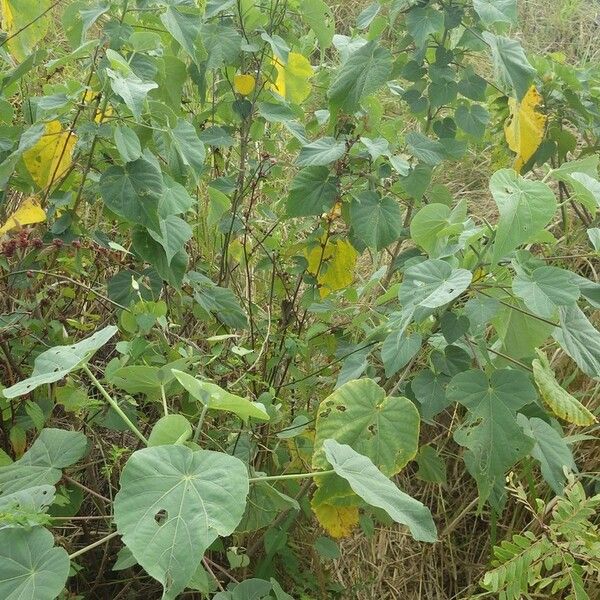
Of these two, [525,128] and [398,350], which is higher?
[398,350]

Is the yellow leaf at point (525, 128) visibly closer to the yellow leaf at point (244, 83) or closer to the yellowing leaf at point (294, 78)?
the yellowing leaf at point (294, 78)

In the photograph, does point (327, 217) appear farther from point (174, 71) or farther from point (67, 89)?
point (67, 89)

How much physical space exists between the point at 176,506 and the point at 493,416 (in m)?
0.56

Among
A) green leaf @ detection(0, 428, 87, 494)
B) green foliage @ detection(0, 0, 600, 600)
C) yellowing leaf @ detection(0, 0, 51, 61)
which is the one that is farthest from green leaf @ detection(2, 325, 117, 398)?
yellowing leaf @ detection(0, 0, 51, 61)

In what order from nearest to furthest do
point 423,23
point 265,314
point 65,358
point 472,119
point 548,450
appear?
point 65,358 < point 548,450 < point 423,23 < point 472,119 < point 265,314

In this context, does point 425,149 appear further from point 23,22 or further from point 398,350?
point 23,22

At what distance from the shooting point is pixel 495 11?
1.48 meters

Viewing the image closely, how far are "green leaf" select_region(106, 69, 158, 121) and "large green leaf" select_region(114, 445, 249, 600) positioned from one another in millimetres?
513

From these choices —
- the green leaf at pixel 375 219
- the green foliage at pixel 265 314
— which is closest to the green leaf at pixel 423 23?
the green foliage at pixel 265 314

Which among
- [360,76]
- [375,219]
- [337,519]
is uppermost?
[360,76]

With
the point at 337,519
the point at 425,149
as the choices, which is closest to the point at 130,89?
the point at 425,149

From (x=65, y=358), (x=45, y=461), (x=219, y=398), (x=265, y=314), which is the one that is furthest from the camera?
(x=265, y=314)

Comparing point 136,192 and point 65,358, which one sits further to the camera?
point 136,192

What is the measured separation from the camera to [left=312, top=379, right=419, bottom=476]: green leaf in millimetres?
1232
